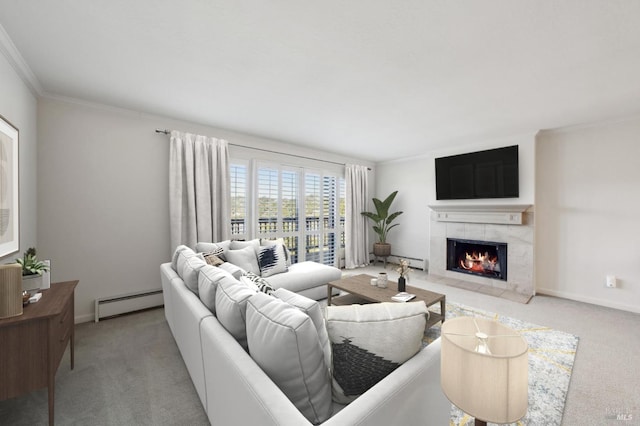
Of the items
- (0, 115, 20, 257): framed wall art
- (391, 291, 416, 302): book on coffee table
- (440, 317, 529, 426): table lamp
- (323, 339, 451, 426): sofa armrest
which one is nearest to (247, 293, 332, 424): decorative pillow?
(323, 339, 451, 426): sofa armrest

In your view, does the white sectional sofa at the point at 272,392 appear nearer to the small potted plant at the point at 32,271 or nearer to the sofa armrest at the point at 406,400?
the sofa armrest at the point at 406,400

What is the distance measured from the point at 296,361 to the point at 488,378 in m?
0.63

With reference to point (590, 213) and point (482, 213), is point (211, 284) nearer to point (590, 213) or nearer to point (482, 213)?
point (482, 213)

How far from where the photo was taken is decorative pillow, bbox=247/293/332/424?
36.1 inches

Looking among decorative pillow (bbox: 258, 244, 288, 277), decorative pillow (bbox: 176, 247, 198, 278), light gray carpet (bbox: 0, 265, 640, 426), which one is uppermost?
decorative pillow (bbox: 176, 247, 198, 278)

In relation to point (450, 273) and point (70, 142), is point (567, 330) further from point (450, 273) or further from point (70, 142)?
point (70, 142)

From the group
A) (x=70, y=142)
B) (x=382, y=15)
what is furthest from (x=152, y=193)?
(x=382, y=15)

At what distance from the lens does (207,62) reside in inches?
81.7

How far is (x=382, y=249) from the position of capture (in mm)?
5531

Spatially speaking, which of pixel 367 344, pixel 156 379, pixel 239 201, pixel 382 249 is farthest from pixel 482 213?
pixel 156 379

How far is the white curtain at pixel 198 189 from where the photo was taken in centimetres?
327

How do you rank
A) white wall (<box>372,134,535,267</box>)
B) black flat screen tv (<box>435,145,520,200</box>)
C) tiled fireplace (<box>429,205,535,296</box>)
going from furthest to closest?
1. white wall (<box>372,134,535,267</box>)
2. black flat screen tv (<box>435,145,520,200</box>)
3. tiled fireplace (<box>429,205,535,296</box>)

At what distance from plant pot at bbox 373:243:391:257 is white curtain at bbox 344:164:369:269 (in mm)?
269

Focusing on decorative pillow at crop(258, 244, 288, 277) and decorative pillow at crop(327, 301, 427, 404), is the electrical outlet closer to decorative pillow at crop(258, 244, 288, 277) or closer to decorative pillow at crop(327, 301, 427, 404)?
decorative pillow at crop(327, 301, 427, 404)
